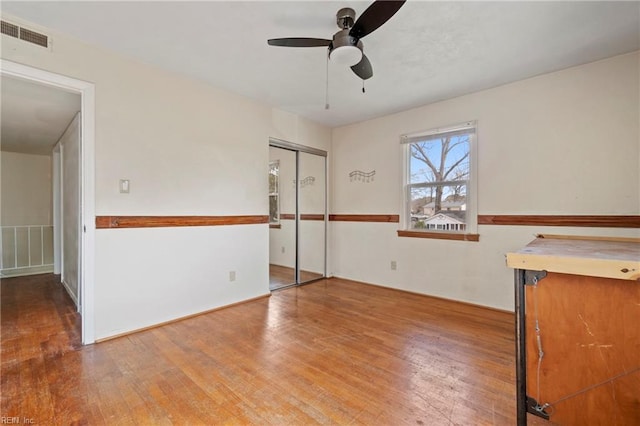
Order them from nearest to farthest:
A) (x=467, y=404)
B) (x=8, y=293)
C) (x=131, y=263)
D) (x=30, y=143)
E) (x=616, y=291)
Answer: (x=616, y=291), (x=467, y=404), (x=131, y=263), (x=8, y=293), (x=30, y=143)

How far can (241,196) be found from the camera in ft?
11.2

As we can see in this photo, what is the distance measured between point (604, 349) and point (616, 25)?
2.43 m

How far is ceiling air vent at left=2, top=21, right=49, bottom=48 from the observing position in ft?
6.41

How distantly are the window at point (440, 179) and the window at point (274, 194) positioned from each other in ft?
6.17

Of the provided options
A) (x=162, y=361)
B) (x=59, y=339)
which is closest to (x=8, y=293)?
(x=59, y=339)

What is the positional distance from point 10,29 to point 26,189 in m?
4.43

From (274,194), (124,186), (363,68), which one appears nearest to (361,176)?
(274,194)

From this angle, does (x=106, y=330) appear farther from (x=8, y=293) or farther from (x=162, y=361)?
(x=8, y=293)

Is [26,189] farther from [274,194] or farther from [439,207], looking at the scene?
[439,207]

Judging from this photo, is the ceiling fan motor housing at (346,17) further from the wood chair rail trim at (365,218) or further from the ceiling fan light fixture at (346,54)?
the wood chair rail trim at (365,218)

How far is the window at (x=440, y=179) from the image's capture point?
336 centimetres

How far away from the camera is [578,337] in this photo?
3.95 ft

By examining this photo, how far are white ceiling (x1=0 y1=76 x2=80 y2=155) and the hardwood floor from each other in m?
2.19

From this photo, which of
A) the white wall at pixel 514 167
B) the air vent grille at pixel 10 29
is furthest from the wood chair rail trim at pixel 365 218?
the air vent grille at pixel 10 29
